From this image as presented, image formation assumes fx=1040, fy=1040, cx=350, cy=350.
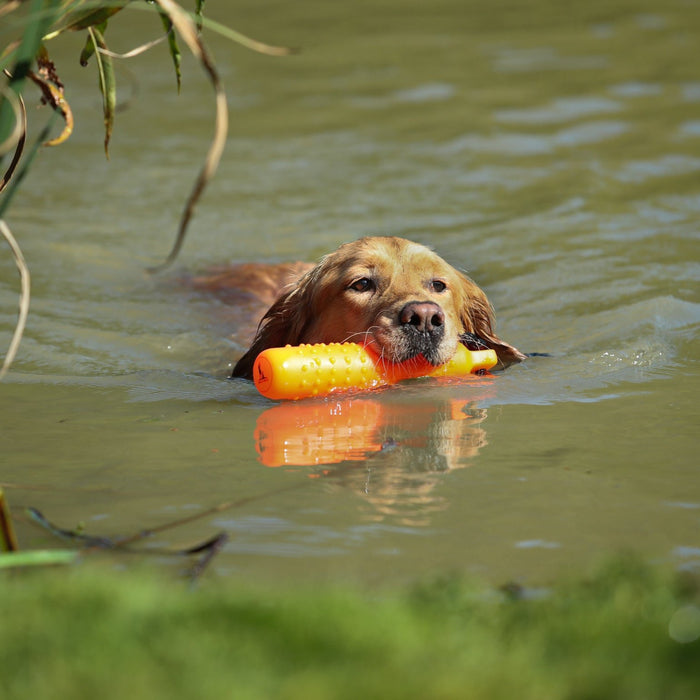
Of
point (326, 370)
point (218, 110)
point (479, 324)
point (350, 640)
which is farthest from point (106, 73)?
point (479, 324)

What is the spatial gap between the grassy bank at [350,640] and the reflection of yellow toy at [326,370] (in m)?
2.07

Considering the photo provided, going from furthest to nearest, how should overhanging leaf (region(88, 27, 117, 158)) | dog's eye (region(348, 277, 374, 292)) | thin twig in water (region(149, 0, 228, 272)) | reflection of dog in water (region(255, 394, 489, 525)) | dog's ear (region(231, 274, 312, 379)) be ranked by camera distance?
1. dog's ear (region(231, 274, 312, 379))
2. dog's eye (region(348, 277, 374, 292))
3. overhanging leaf (region(88, 27, 117, 158))
4. reflection of dog in water (region(255, 394, 489, 525))
5. thin twig in water (region(149, 0, 228, 272))

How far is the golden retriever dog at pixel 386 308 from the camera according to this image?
461 cm

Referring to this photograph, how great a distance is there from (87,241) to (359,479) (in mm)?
5390

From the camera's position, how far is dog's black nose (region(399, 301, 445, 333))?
456 cm

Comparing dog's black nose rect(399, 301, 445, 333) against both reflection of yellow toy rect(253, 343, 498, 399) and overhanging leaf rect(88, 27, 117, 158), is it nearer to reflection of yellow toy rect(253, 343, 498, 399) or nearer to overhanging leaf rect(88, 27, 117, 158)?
reflection of yellow toy rect(253, 343, 498, 399)

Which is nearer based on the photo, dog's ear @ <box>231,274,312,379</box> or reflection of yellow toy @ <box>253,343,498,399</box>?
reflection of yellow toy @ <box>253,343,498,399</box>

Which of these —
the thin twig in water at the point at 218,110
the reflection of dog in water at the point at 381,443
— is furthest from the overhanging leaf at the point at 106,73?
the reflection of dog in water at the point at 381,443

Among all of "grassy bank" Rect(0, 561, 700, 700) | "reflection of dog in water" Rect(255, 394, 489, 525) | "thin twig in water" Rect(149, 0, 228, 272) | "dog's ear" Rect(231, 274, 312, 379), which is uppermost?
"thin twig in water" Rect(149, 0, 228, 272)

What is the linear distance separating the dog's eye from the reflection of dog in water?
64cm

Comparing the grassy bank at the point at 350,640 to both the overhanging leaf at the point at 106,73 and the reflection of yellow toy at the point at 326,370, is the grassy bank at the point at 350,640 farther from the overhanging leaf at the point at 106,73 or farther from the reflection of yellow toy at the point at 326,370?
the reflection of yellow toy at the point at 326,370

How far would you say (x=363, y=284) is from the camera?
16.2 ft

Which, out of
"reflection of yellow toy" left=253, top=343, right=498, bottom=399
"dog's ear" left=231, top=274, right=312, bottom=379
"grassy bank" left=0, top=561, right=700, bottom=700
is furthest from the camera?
"dog's ear" left=231, top=274, right=312, bottom=379

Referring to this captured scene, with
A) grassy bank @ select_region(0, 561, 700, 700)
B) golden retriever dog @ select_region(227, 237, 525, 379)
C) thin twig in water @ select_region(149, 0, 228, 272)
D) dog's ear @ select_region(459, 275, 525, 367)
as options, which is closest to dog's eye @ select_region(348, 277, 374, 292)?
golden retriever dog @ select_region(227, 237, 525, 379)
